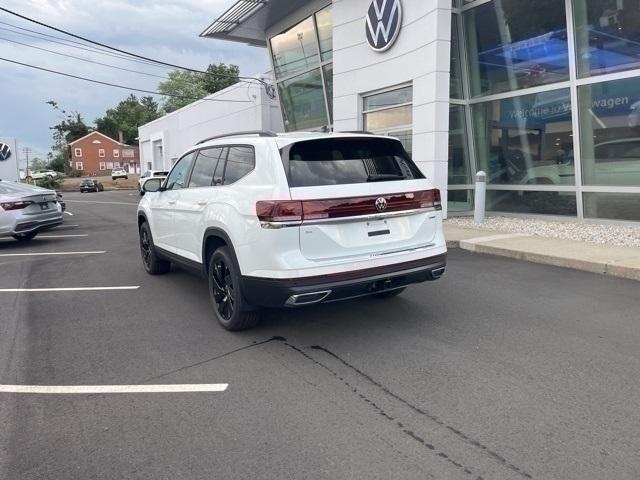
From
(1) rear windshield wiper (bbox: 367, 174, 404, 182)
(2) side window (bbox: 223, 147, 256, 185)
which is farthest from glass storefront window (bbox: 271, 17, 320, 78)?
(1) rear windshield wiper (bbox: 367, 174, 404, 182)

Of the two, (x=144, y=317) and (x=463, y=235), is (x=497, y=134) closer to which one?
(x=463, y=235)

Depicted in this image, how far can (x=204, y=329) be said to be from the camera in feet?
16.5

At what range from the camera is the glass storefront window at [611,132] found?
9930mm

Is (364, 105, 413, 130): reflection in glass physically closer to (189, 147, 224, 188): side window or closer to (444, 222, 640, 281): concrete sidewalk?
(444, 222, 640, 281): concrete sidewalk

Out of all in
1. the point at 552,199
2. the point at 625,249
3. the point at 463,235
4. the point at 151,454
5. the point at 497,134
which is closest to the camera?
the point at 151,454

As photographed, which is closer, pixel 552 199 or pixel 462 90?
pixel 552 199

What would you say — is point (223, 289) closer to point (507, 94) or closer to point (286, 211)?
point (286, 211)

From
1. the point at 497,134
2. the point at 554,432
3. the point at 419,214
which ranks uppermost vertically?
the point at 497,134

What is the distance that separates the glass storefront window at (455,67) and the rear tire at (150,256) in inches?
348

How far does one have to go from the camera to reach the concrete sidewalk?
7043 millimetres

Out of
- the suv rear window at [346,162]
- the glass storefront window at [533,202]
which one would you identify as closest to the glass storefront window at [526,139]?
the glass storefront window at [533,202]

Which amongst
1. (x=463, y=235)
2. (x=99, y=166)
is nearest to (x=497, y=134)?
(x=463, y=235)

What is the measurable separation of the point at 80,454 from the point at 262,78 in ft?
74.8

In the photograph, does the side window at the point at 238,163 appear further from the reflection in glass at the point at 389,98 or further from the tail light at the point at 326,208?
the reflection in glass at the point at 389,98
